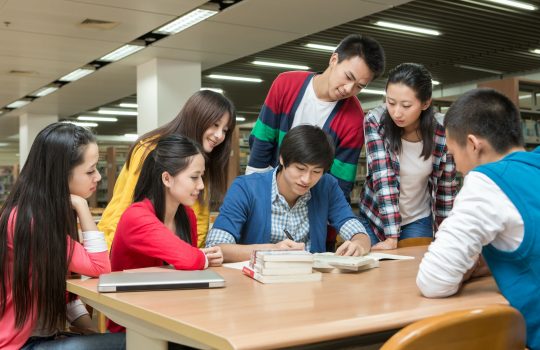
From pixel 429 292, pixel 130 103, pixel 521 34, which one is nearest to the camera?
pixel 429 292

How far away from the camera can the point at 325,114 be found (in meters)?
2.72

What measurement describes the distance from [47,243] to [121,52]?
6.25 m

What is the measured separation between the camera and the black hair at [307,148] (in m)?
2.24

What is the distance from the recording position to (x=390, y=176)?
2.62 meters

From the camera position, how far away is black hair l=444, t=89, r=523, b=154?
61.0 inches

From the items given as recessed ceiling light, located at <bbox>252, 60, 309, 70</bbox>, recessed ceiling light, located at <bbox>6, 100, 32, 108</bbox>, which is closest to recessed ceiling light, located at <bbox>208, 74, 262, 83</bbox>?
recessed ceiling light, located at <bbox>252, 60, 309, 70</bbox>

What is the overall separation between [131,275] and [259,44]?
19.0ft

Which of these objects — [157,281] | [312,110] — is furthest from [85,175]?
[312,110]

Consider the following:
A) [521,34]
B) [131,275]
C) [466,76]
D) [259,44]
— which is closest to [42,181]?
[131,275]

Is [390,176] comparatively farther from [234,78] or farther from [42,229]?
[234,78]

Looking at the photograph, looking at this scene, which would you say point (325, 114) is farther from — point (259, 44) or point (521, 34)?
point (521, 34)

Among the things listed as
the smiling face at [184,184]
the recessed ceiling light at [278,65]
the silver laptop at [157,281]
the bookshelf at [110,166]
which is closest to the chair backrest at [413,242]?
the smiling face at [184,184]

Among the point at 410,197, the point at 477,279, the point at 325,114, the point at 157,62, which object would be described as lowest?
the point at 477,279

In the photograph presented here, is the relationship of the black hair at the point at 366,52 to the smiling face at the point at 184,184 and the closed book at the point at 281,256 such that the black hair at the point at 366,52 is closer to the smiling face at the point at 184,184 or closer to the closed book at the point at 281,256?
the smiling face at the point at 184,184
